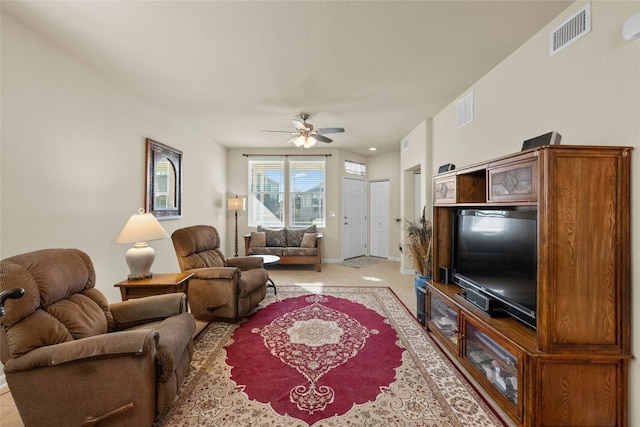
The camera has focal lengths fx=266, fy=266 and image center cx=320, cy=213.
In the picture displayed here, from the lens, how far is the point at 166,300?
79.2 inches

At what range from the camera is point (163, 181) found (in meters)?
3.91

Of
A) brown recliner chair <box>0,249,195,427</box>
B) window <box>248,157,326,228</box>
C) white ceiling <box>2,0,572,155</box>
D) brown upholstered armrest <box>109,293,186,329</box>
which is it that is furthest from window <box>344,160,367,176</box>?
brown recliner chair <box>0,249,195,427</box>

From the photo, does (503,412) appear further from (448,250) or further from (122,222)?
(122,222)

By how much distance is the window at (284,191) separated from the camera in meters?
6.45

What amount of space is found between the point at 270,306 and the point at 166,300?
1.68 metres

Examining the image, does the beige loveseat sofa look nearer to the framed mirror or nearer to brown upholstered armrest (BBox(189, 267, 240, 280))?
the framed mirror

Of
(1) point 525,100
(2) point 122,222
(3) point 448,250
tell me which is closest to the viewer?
(1) point 525,100

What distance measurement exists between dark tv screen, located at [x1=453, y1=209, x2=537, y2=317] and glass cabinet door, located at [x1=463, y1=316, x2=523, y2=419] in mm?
285

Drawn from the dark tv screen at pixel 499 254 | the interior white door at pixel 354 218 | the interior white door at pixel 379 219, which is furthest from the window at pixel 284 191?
the dark tv screen at pixel 499 254

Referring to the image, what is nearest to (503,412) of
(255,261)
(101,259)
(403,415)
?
(403,415)

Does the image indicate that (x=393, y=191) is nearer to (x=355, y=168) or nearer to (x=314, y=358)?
(x=355, y=168)

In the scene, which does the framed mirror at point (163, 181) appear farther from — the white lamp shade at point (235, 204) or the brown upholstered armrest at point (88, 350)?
the brown upholstered armrest at point (88, 350)

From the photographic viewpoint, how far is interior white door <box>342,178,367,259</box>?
22.0ft

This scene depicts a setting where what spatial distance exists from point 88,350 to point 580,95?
3340 millimetres
